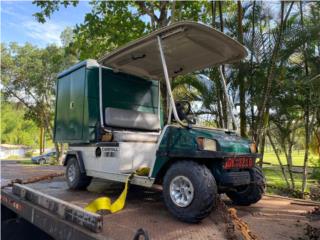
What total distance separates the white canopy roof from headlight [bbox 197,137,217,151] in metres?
1.42

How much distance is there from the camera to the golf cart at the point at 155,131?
12.9 ft

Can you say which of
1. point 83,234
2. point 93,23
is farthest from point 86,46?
point 83,234

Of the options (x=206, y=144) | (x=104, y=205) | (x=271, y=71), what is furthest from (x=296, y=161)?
(x=104, y=205)

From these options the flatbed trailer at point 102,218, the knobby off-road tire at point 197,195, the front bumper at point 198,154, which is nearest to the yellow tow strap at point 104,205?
the flatbed trailer at point 102,218

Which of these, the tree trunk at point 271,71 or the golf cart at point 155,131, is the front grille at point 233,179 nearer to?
the golf cart at point 155,131

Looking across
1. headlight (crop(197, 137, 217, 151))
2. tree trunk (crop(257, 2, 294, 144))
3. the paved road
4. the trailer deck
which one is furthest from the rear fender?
tree trunk (crop(257, 2, 294, 144))

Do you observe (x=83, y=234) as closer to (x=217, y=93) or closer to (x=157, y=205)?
(x=157, y=205)

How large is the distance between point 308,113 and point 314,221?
5.95 metres

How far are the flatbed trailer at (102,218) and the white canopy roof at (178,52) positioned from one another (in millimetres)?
2131

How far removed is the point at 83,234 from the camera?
3.05m

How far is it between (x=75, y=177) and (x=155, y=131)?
5.51 feet

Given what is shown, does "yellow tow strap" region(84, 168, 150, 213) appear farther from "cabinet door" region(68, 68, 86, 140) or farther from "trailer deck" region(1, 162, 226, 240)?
"cabinet door" region(68, 68, 86, 140)

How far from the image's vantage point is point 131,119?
20.0 ft

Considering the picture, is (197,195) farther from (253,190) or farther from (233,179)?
(253,190)
